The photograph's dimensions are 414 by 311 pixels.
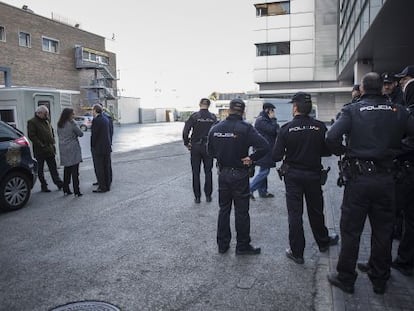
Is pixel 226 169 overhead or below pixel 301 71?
below

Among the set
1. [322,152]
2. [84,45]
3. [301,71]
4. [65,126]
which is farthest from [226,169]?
[84,45]

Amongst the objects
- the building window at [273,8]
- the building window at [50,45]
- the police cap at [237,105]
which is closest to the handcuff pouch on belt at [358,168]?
the police cap at [237,105]

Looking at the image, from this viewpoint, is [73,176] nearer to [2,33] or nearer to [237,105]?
[237,105]

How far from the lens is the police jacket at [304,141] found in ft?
15.0

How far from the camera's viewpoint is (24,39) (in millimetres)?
39688

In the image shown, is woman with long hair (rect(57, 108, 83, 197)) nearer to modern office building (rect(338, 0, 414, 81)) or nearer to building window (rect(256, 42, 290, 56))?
modern office building (rect(338, 0, 414, 81))

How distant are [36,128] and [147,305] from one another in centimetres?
627

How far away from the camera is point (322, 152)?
15.3 feet

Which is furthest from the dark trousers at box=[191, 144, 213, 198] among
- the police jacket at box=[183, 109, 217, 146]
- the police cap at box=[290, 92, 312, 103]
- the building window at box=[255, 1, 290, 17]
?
the building window at box=[255, 1, 290, 17]

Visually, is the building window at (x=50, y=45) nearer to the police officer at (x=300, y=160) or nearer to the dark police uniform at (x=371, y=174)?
the police officer at (x=300, y=160)

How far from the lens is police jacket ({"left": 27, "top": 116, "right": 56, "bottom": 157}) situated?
8688mm

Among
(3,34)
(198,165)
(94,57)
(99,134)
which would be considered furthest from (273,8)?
(198,165)

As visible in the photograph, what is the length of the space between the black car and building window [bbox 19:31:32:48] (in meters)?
36.3

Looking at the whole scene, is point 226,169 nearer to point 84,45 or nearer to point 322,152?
point 322,152
